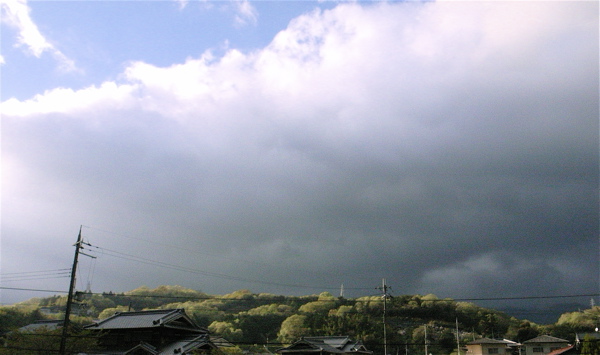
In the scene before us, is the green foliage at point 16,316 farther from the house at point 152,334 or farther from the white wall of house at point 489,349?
the white wall of house at point 489,349

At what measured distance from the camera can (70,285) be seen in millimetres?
32094

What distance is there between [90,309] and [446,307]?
9288 centimetres

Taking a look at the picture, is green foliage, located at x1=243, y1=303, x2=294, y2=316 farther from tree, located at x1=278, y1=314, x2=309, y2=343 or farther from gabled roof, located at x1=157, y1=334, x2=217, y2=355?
gabled roof, located at x1=157, y1=334, x2=217, y2=355

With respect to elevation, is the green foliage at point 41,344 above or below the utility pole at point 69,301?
below

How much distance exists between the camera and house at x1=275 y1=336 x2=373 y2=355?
55.1 metres

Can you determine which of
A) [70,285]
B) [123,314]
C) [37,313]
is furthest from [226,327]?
[70,285]

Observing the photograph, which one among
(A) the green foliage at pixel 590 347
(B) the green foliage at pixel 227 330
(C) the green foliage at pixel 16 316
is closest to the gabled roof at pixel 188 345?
(C) the green foliage at pixel 16 316

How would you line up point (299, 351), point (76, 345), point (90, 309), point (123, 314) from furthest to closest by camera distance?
point (90, 309) → point (299, 351) → point (123, 314) → point (76, 345)

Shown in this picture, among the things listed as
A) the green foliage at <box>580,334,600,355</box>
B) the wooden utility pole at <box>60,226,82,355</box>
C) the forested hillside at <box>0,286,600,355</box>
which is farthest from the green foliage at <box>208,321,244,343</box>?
the wooden utility pole at <box>60,226,82,355</box>

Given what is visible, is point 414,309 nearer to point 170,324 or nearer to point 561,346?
point 561,346

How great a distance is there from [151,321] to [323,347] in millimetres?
21281

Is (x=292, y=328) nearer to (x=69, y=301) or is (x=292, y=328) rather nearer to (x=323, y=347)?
(x=323, y=347)

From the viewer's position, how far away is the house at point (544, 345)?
73375mm

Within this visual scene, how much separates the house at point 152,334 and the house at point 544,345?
56.4m
